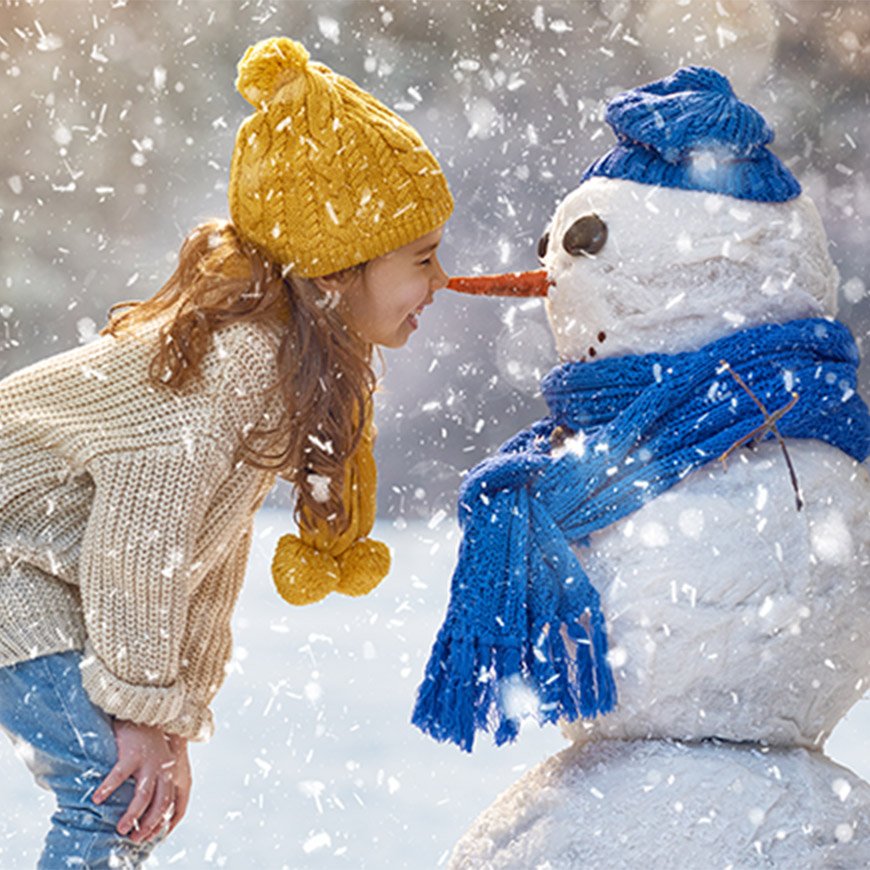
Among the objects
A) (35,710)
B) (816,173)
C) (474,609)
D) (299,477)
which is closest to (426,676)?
(474,609)

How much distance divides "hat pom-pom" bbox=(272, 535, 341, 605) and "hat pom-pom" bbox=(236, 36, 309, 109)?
554mm

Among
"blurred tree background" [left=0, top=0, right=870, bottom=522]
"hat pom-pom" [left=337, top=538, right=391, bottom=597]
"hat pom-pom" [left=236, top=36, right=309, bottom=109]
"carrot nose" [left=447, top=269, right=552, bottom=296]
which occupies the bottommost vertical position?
"blurred tree background" [left=0, top=0, right=870, bottom=522]

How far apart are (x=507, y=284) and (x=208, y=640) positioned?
1.91 ft

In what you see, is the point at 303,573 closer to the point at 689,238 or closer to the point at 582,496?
the point at 582,496

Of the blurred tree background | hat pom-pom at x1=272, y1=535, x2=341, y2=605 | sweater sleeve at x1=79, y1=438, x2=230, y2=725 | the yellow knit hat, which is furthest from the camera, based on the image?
the blurred tree background

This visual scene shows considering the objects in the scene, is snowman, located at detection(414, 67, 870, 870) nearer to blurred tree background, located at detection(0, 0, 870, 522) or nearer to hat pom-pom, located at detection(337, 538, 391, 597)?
hat pom-pom, located at detection(337, 538, 391, 597)

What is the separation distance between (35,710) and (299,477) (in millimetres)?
399

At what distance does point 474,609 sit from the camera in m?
1.60

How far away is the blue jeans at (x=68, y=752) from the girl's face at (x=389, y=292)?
1.69 ft

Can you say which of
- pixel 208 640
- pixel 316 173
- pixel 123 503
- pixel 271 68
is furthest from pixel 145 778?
pixel 271 68

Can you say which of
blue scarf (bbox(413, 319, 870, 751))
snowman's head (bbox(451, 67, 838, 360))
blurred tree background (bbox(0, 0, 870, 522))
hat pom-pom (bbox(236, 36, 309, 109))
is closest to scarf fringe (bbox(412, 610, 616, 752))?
blue scarf (bbox(413, 319, 870, 751))

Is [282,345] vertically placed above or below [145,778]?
above

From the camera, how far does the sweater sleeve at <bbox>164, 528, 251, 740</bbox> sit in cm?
168

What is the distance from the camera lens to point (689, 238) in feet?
5.50
